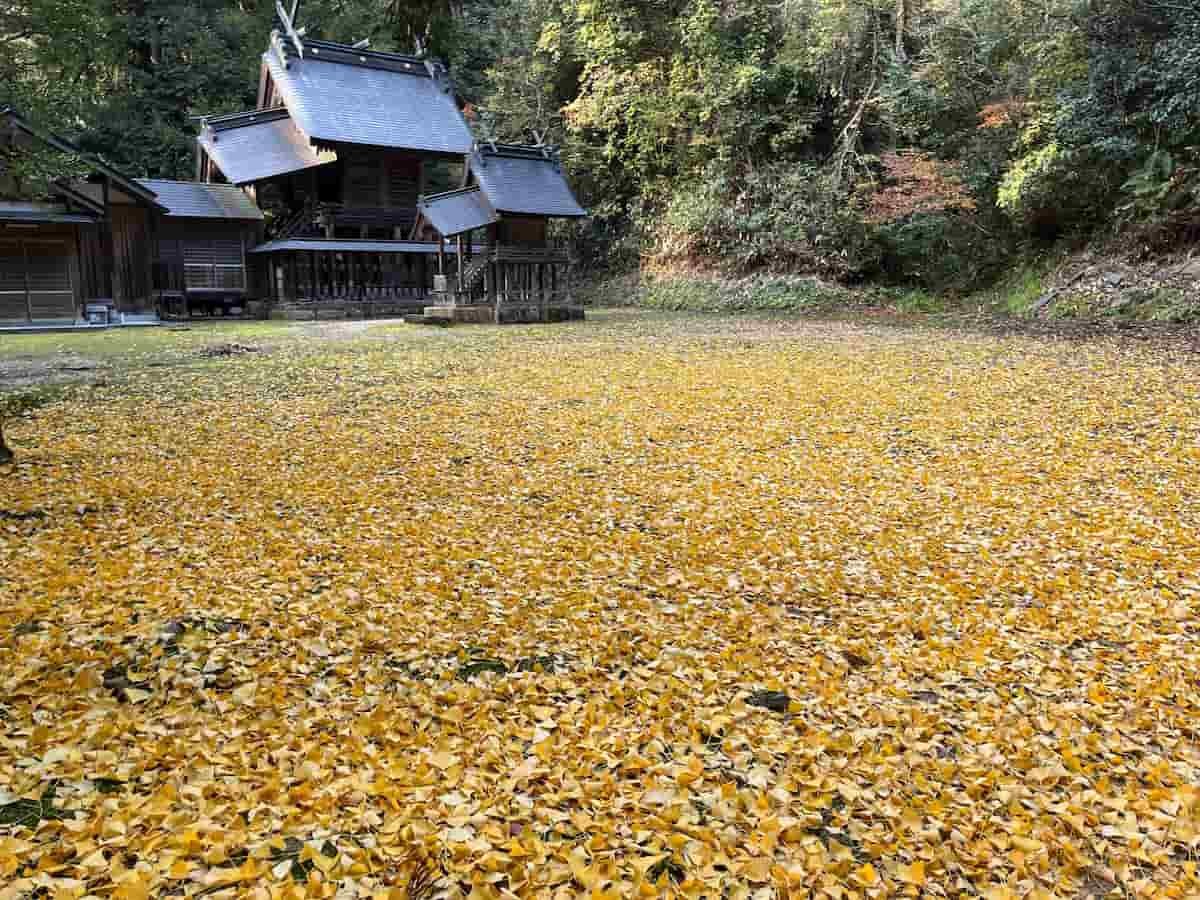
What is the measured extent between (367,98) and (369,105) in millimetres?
299

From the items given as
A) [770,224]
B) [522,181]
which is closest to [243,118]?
[522,181]

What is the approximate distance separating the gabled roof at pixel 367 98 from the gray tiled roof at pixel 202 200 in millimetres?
2432

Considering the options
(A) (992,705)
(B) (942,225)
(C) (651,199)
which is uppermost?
(C) (651,199)

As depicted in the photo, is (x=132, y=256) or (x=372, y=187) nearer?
(x=132, y=256)

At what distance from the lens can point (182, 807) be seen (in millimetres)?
1998

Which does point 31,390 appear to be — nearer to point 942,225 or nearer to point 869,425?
point 869,425

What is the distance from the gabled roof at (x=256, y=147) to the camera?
66.1 ft

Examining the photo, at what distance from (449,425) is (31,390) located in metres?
4.63

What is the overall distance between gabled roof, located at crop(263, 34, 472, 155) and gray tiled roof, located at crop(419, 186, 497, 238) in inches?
181

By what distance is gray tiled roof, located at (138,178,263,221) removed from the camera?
19359mm

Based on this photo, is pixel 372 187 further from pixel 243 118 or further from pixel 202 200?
pixel 202 200

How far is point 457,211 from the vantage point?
16.5 metres

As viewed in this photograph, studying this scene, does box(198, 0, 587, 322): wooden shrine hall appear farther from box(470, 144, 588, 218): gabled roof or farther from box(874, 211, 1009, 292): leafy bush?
box(874, 211, 1009, 292): leafy bush

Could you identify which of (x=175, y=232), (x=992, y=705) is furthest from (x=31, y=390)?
(x=175, y=232)
